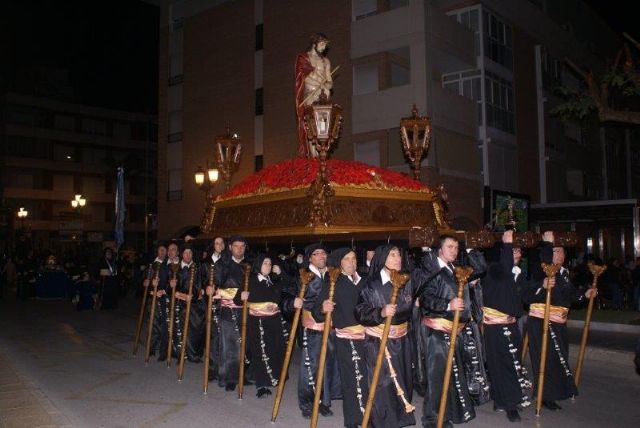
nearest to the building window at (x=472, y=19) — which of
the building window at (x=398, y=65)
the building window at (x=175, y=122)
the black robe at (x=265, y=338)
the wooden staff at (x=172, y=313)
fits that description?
the building window at (x=398, y=65)

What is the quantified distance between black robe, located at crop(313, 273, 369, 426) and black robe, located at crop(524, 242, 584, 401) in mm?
1972

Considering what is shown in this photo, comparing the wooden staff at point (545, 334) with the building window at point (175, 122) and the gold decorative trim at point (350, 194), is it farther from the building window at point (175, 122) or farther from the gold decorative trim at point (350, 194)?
the building window at point (175, 122)

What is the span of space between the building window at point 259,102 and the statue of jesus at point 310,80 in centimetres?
1276

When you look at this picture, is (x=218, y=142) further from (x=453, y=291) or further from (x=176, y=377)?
(x=453, y=291)

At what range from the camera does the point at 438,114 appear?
17562mm

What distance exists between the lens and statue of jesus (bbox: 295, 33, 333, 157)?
30.6ft

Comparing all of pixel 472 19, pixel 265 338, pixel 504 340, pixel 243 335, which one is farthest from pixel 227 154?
pixel 472 19

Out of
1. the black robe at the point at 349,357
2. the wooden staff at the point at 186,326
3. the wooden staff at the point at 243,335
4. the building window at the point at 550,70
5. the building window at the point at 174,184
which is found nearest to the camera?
the black robe at the point at 349,357

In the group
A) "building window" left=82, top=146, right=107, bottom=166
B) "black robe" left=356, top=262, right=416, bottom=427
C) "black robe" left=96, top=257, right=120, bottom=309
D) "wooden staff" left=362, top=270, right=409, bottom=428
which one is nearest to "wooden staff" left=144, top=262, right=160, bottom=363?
"black robe" left=356, top=262, right=416, bottom=427

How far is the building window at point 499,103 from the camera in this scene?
65.0ft

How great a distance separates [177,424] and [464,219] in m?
12.1

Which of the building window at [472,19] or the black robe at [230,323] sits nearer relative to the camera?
the black robe at [230,323]

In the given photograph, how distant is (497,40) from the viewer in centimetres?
2031

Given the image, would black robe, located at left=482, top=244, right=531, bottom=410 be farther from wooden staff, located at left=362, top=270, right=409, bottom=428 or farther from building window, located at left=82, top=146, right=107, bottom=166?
building window, located at left=82, top=146, right=107, bottom=166
